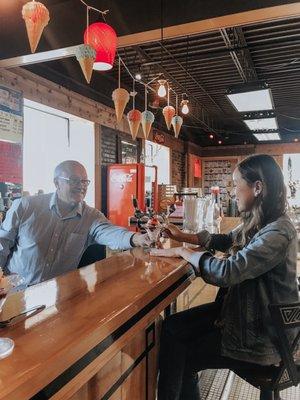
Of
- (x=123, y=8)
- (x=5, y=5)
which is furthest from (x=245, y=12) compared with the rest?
(x=5, y=5)

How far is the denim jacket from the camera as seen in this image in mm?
1435

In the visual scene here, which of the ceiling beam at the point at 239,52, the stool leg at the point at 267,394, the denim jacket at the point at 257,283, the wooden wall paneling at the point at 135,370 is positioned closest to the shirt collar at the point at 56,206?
the wooden wall paneling at the point at 135,370

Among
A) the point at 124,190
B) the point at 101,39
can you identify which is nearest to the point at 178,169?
the point at 124,190

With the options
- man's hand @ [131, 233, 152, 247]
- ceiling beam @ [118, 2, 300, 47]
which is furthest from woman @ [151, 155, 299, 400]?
ceiling beam @ [118, 2, 300, 47]

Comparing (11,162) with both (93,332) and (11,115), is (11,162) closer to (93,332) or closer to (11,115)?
(11,115)

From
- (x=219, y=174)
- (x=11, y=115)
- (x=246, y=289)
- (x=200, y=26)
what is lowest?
(x=246, y=289)

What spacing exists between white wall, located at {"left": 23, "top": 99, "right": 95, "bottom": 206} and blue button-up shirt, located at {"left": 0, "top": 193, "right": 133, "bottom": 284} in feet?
7.89

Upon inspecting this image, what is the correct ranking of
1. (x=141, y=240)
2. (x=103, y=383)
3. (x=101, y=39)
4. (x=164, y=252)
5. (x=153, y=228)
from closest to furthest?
(x=103, y=383), (x=164, y=252), (x=153, y=228), (x=141, y=240), (x=101, y=39)

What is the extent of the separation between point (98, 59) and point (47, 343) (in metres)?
2.08

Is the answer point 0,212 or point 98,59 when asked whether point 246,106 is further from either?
point 0,212

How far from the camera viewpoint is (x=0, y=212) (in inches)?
151

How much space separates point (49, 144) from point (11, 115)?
1415 mm

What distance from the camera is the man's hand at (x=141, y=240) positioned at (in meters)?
2.23

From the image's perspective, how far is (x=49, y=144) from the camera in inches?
214
